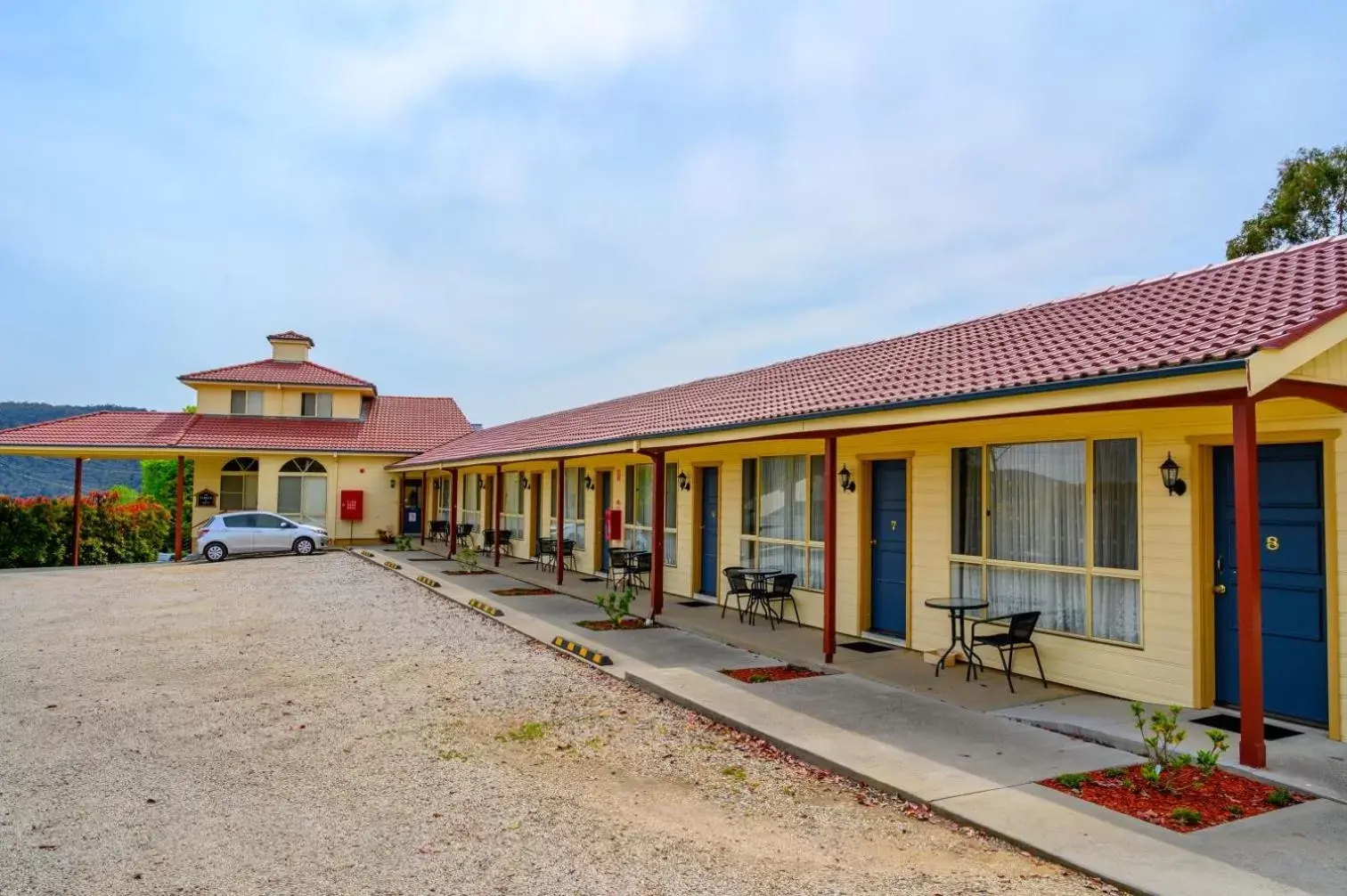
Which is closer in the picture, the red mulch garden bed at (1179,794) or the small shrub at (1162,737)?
the red mulch garden bed at (1179,794)

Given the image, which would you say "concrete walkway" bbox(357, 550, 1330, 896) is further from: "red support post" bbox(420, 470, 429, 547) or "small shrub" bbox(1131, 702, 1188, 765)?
"red support post" bbox(420, 470, 429, 547)

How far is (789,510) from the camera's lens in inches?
471

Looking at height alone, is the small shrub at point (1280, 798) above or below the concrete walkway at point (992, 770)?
above

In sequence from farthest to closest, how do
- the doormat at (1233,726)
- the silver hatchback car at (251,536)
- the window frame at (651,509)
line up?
the silver hatchback car at (251,536), the window frame at (651,509), the doormat at (1233,726)

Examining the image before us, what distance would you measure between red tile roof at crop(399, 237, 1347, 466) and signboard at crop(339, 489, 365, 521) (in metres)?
18.6

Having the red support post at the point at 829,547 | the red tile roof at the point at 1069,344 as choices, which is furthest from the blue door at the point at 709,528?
the red support post at the point at 829,547

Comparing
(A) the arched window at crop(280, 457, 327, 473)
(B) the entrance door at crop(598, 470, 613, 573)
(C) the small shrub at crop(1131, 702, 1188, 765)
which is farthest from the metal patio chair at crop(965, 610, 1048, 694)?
(A) the arched window at crop(280, 457, 327, 473)

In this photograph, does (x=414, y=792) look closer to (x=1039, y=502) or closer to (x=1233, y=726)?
(x=1233, y=726)

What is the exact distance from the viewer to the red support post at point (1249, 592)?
5.32 metres

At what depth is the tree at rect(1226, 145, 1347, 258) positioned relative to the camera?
21.5 meters

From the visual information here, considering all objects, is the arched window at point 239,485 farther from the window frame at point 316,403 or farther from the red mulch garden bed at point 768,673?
the red mulch garden bed at point 768,673

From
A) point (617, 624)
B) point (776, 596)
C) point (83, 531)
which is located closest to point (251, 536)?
point (83, 531)

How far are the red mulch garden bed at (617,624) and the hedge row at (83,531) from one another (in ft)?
58.4

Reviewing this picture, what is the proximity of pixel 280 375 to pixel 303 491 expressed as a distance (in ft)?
16.8
